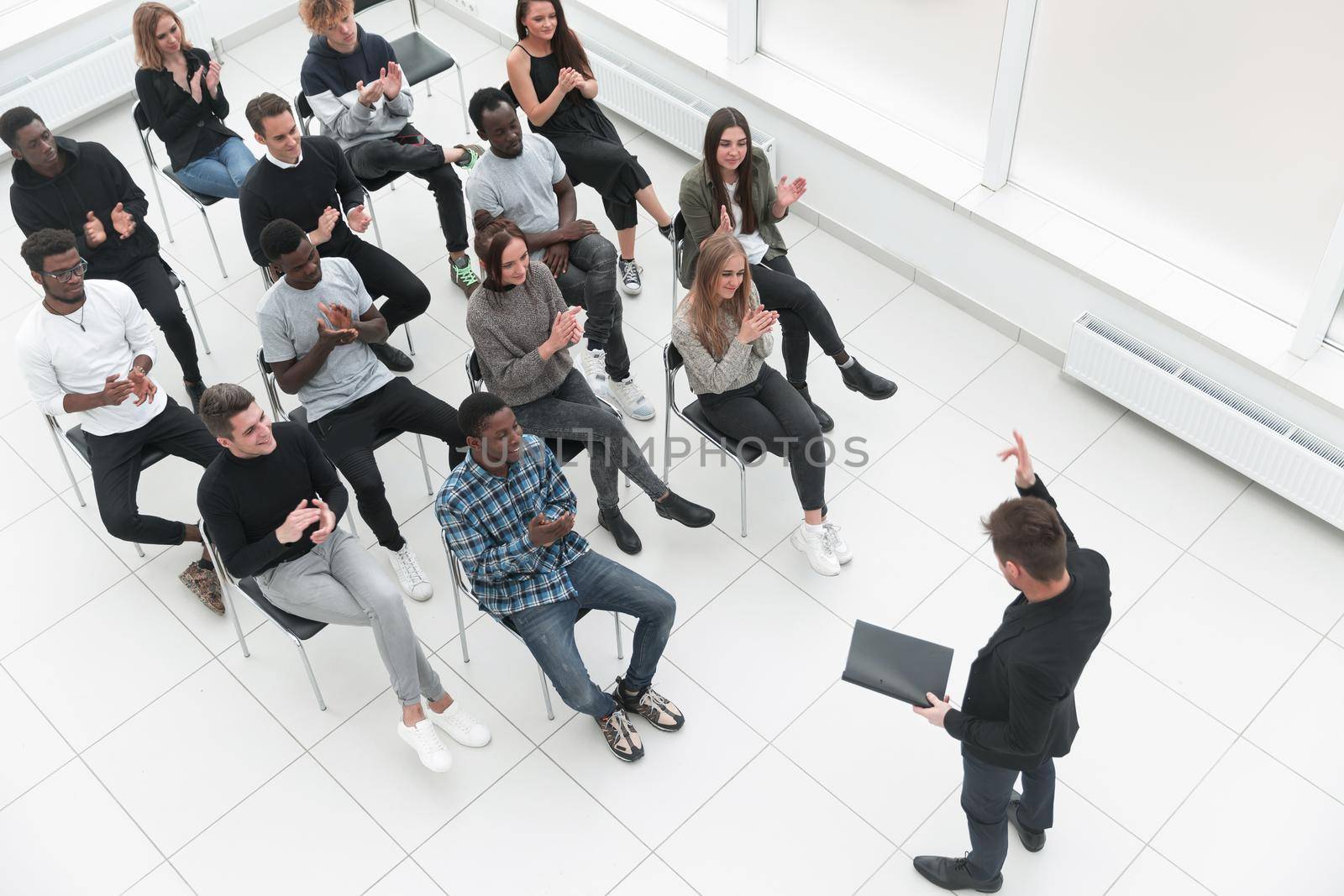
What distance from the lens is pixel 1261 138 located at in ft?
14.4

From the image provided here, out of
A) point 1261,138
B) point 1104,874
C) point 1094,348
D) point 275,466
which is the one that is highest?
point 1261,138

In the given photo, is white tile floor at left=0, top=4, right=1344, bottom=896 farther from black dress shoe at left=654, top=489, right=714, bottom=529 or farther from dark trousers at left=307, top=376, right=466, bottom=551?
dark trousers at left=307, top=376, right=466, bottom=551

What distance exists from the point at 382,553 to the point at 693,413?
1.32 metres

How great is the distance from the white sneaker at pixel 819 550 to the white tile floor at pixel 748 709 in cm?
6

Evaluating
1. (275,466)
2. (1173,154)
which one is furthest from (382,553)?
(1173,154)

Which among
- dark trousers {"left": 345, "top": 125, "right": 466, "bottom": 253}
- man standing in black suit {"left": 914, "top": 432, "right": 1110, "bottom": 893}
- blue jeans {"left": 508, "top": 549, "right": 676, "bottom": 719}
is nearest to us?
man standing in black suit {"left": 914, "top": 432, "right": 1110, "bottom": 893}

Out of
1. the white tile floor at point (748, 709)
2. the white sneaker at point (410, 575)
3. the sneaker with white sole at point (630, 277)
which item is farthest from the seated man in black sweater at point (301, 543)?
the sneaker with white sole at point (630, 277)

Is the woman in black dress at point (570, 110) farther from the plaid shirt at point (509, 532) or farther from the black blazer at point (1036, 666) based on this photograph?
the black blazer at point (1036, 666)

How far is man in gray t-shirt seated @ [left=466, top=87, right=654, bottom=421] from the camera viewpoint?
492 cm

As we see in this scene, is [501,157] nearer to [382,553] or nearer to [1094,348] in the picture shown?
[382,553]

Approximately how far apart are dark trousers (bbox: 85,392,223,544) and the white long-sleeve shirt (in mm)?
38

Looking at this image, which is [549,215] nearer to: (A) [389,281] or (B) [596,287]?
(B) [596,287]

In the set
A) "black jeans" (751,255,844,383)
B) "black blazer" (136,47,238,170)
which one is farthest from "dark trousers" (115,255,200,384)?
"black jeans" (751,255,844,383)

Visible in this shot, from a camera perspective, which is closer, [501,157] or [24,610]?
[24,610]
